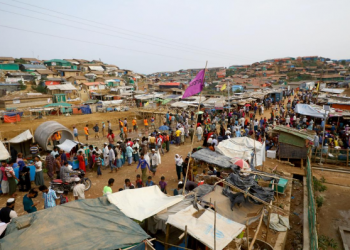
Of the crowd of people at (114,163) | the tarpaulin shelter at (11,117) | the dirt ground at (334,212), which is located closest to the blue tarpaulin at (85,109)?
the tarpaulin shelter at (11,117)

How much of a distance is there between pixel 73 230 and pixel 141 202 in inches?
71.5

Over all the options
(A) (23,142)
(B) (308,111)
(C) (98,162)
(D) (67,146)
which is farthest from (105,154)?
(B) (308,111)

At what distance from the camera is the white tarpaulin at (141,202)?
5.13 metres

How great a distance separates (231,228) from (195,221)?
79cm

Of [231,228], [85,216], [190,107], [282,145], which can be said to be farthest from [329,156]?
[190,107]

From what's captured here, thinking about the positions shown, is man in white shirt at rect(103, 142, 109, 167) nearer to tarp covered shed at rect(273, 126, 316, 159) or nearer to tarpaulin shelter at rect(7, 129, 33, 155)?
tarpaulin shelter at rect(7, 129, 33, 155)

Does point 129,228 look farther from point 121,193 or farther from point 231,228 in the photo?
point 231,228

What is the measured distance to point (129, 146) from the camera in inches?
475

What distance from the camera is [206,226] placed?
15.6ft

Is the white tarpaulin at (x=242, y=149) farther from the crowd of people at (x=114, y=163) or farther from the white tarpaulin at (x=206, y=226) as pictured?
the white tarpaulin at (x=206, y=226)

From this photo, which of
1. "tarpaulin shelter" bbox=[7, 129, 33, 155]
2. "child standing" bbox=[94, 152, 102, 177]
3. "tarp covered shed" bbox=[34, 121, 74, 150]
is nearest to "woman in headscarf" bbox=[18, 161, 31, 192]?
"child standing" bbox=[94, 152, 102, 177]

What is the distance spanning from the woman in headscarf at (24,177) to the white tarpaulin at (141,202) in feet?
18.9

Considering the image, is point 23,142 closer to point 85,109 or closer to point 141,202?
point 141,202

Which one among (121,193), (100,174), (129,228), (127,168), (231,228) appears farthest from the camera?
(127,168)
